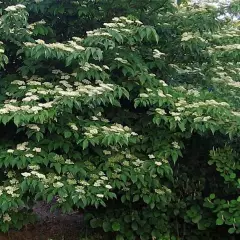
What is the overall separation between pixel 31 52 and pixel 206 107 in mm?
1534

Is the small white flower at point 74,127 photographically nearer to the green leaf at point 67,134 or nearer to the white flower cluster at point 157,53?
the green leaf at point 67,134

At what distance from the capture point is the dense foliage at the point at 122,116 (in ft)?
11.3

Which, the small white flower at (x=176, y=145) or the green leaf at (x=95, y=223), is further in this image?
the green leaf at (x=95, y=223)

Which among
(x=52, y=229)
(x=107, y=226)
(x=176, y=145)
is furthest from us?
(x=52, y=229)

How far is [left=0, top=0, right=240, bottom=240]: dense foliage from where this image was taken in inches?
135

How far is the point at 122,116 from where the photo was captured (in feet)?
13.7

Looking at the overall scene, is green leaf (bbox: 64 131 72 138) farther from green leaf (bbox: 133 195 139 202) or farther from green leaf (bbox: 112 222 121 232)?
green leaf (bbox: 112 222 121 232)

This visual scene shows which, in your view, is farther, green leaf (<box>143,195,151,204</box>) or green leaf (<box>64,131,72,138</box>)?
green leaf (<box>143,195,151,204</box>)

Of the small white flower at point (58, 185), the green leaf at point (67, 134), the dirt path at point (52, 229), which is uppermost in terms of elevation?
the green leaf at point (67, 134)

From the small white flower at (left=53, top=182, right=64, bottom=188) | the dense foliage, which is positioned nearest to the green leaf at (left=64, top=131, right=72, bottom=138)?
the dense foliage

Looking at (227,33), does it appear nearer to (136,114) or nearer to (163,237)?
(136,114)

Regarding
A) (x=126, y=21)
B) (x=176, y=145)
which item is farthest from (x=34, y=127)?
(x=176, y=145)

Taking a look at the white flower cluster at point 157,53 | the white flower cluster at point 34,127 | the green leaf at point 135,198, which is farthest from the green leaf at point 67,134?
the white flower cluster at point 157,53

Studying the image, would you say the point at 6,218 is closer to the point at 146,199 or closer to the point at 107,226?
the point at 107,226
